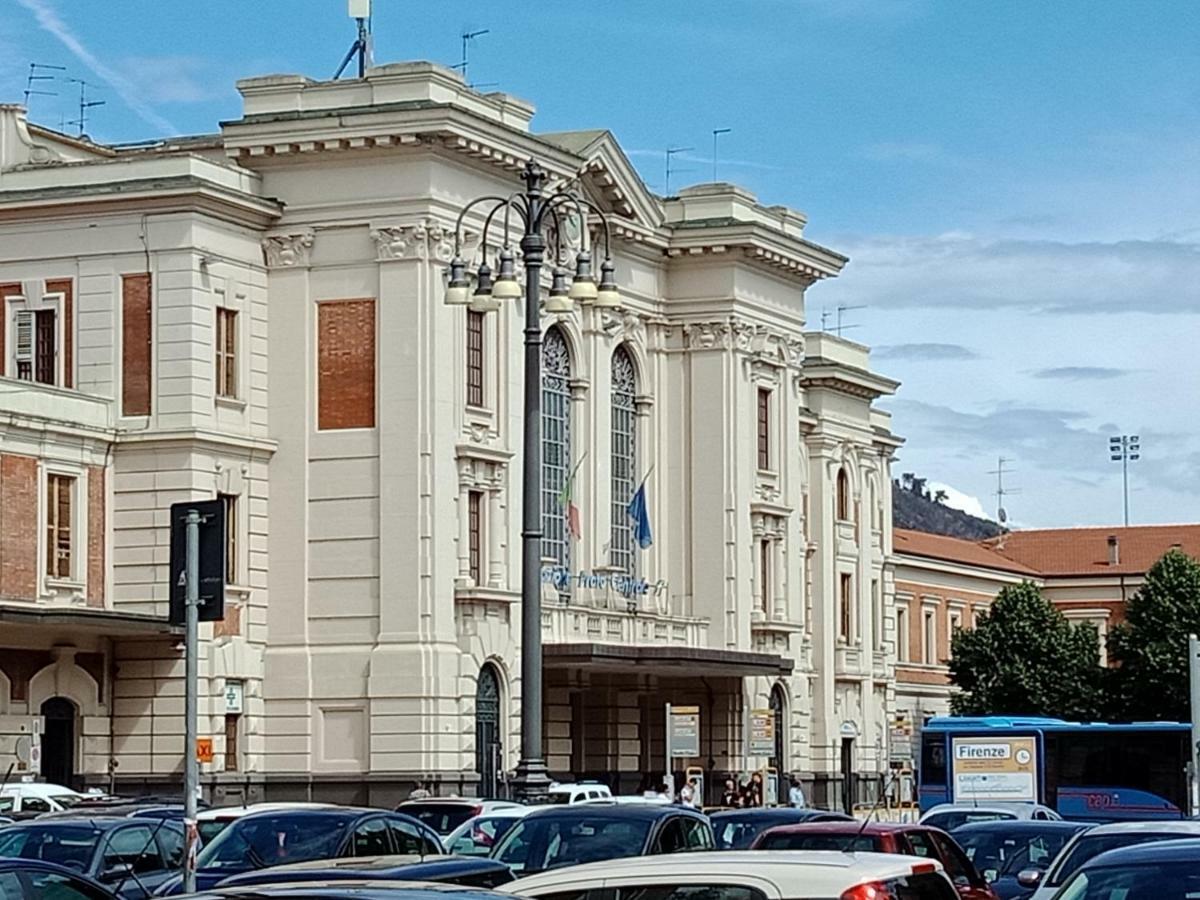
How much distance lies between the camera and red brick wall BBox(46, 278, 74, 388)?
2066 inches

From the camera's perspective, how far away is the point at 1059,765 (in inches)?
2276

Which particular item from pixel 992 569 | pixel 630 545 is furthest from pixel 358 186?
pixel 992 569

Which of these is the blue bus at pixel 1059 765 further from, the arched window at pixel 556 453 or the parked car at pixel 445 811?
the parked car at pixel 445 811

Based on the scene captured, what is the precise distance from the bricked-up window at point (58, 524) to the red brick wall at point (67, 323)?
8.53 ft

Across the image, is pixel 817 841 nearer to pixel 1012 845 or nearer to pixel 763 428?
pixel 1012 845

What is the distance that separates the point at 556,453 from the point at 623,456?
14.8 ft

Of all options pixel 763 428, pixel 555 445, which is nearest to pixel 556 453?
pixel 555 445

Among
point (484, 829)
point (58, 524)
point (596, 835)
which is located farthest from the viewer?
point (58, 524)

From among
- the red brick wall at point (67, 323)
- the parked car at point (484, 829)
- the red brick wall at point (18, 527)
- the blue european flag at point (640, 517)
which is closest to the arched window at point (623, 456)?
the blue european flag at point (640, 517)

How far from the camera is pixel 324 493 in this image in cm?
5319

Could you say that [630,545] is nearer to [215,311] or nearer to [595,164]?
[595,164]

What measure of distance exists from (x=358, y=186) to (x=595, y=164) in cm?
844

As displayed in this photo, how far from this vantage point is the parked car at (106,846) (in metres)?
22.2

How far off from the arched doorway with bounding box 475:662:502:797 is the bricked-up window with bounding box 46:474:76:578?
8701mm
